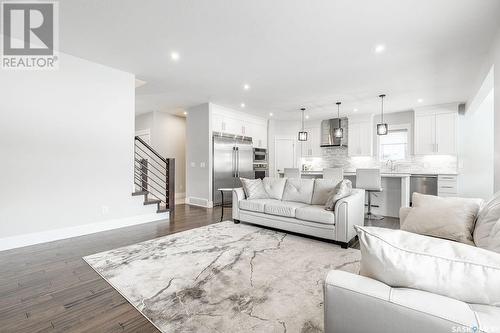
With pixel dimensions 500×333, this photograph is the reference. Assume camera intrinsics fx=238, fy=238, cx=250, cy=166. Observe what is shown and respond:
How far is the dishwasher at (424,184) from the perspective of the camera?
18.8 feet

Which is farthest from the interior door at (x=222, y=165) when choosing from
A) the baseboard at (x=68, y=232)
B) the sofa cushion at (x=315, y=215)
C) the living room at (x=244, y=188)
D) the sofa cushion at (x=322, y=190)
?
the sofa cushion at (x=315, y=215)

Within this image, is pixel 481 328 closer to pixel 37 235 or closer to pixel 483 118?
pixel 37 235

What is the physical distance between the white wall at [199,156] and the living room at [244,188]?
1.60 feet

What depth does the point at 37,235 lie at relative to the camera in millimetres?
3318

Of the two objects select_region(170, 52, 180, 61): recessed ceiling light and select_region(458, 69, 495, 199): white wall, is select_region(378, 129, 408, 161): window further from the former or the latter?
select_region(170, 52, 180, 61): recessed ceiling light

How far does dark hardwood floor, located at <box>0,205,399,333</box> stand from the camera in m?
1.68

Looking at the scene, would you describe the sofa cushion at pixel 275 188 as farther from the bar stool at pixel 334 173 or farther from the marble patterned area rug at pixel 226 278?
the bar stool at pixel 334 173

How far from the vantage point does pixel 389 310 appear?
31.4 inches

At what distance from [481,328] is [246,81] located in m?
4.54

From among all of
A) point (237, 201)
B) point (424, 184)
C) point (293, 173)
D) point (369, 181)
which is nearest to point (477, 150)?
point (424, 184)

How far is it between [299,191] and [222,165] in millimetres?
2762

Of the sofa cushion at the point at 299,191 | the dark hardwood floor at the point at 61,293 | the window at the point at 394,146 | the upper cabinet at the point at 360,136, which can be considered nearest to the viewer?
the dark hardwood floor at the point at 61,293

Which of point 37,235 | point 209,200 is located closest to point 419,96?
point 209,200

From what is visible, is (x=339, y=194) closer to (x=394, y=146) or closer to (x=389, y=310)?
(x=389, y=310)
